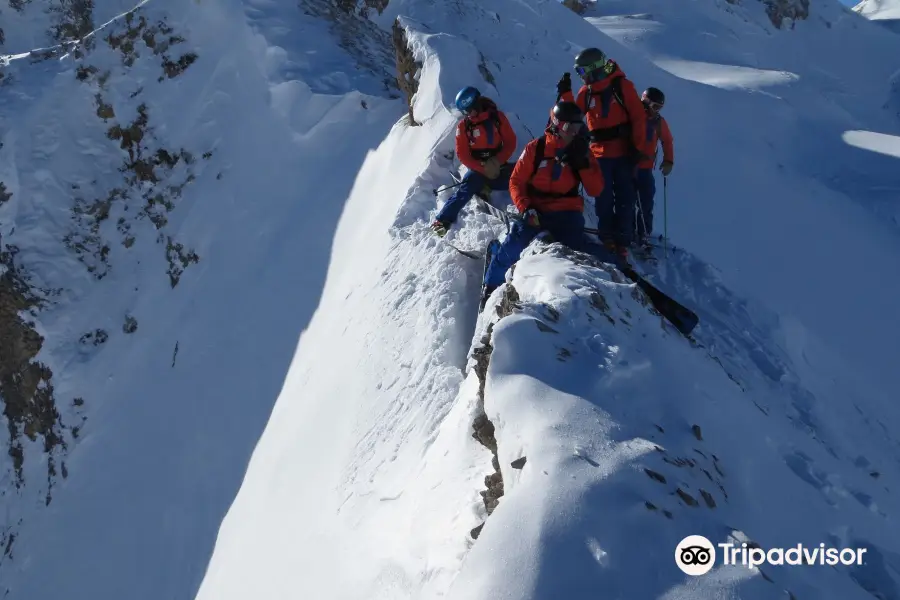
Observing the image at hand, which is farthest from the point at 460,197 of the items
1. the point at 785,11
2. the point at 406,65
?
the point at 785,11

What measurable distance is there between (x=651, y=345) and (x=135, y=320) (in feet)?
41.6

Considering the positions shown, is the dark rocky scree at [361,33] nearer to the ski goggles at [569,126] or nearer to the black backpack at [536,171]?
the black backpack at [536,171]

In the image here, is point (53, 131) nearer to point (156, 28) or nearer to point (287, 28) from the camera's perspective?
point (156, 28)

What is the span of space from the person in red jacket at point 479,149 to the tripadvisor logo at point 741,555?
18.2ft

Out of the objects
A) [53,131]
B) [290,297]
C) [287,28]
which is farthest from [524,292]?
[53,131]

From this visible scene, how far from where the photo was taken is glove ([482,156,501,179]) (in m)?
8.23

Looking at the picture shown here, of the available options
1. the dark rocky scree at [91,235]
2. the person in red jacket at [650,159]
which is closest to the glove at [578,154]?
the person in red jacket at [650,159]

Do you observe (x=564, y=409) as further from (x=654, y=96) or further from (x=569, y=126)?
(x=654, y=96)

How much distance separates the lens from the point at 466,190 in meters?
8.46

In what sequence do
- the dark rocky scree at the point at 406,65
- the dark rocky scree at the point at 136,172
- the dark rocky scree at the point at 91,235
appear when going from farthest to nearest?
the dark rocky scree at the point at 136,172 < the dark rocky scree at the point at 91,235 < the dark rocky scree at the point at 406,65

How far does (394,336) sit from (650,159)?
151 inches

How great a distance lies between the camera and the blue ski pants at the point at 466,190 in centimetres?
844

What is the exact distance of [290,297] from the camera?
12.1m

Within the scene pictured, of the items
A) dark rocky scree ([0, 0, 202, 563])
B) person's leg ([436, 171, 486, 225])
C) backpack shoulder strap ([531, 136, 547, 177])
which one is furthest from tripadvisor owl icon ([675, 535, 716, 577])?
dark rocky scree ([0, 0, 202, 563])
